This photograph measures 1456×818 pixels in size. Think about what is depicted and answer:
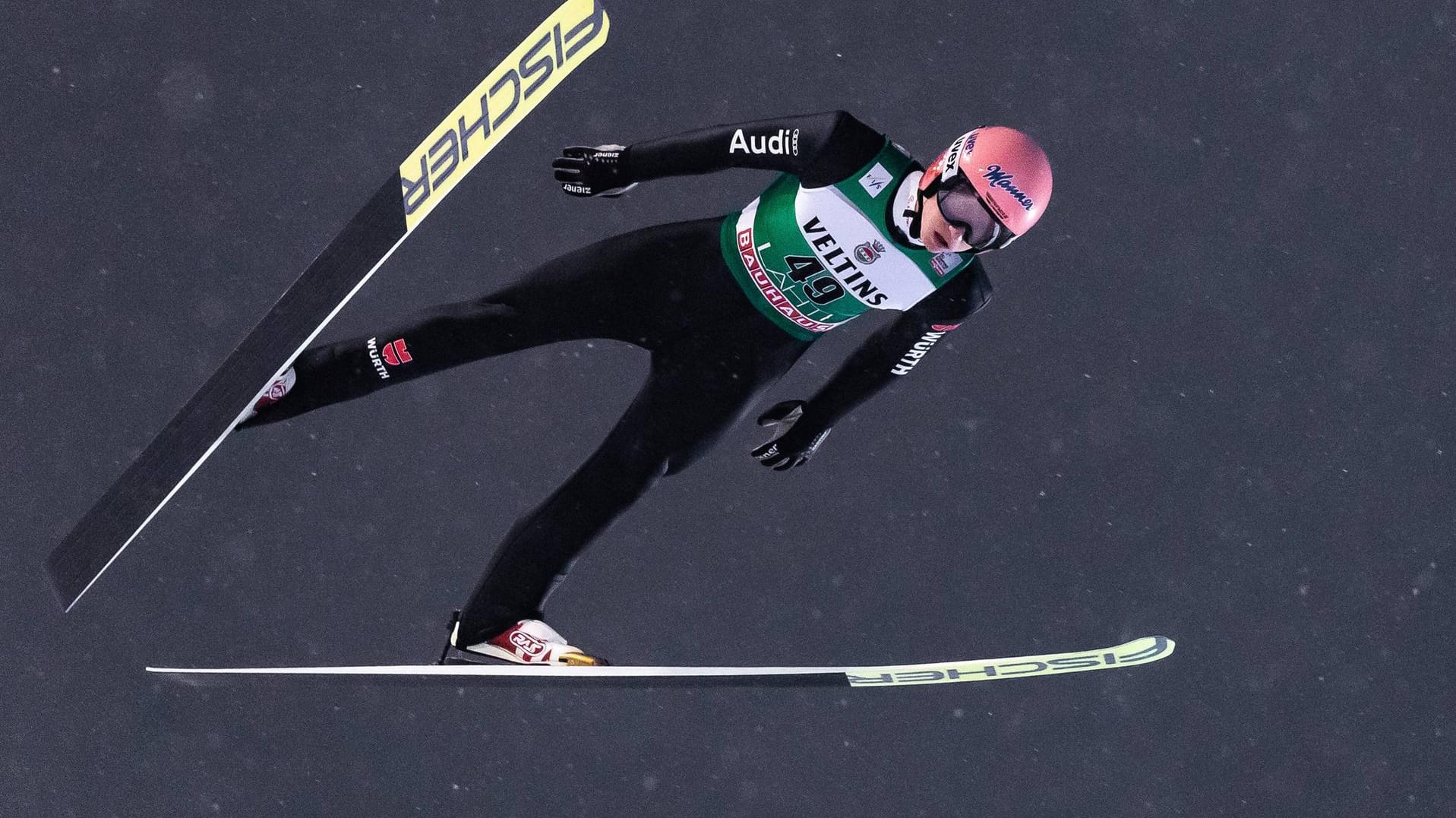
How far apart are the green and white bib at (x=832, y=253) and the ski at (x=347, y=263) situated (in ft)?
1.78

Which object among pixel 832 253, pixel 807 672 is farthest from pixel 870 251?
pixel 807 672

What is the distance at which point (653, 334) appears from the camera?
411cm

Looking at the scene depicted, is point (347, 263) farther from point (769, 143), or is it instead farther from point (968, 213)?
point (968, 213)

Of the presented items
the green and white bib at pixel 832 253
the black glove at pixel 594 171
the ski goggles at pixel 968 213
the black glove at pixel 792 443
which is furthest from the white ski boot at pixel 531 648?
the ski goggles at pixel 968 213

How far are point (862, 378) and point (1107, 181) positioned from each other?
1.18 m

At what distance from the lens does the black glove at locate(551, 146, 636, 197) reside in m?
4.00

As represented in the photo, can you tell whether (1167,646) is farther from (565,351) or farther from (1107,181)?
(565,351)

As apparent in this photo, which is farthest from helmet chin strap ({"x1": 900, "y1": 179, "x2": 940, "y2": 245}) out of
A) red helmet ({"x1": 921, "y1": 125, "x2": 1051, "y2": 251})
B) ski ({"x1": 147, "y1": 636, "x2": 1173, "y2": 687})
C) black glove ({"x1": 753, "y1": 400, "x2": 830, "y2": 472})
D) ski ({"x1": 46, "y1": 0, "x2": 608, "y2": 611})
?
ski ({"x1": 147, "y1": 636, "x2": 1173, "y2": 687})

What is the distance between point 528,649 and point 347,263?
928 mm

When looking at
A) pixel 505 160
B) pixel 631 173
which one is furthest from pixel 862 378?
pixel 505 160

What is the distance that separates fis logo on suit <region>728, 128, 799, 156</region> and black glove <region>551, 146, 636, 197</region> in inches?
10.4

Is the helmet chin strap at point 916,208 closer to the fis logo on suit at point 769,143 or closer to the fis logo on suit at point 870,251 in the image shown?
the fis logo on suit at point 870,251

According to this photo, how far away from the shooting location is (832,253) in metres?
3.91

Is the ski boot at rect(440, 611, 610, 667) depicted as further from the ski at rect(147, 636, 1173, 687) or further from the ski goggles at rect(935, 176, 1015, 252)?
the ski goggles at rect(935, 176, 1015, 252)
